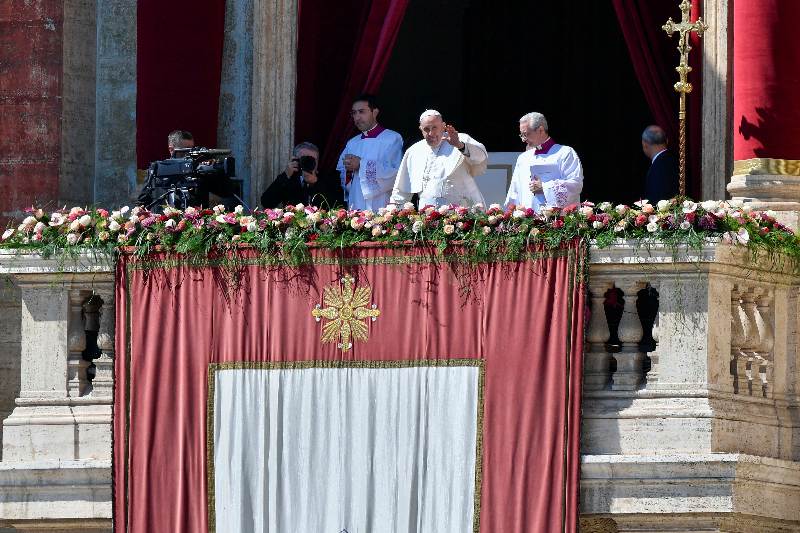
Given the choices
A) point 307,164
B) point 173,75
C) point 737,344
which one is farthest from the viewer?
point 173,75

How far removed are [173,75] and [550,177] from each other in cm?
331

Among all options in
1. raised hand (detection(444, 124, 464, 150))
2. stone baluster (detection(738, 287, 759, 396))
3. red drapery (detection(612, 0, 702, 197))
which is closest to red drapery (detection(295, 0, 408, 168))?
red drapery (detection(612, 0, 702, 197))

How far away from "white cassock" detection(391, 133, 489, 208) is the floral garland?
2.77 ft

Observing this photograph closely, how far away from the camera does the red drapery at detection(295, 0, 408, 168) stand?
17.0 m

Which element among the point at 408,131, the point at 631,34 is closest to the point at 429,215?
the point at 631,34

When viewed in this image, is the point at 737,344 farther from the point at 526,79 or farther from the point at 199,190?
the point at 526,79

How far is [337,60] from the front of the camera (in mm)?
17281

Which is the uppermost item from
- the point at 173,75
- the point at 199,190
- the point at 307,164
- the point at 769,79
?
the point at 173,75

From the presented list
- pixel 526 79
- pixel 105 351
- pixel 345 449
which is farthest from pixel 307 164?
pixel 526 79

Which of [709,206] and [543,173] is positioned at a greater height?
[543,173]

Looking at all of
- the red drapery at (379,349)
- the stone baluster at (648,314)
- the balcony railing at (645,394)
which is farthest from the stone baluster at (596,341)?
the stone baluster at (648,314)

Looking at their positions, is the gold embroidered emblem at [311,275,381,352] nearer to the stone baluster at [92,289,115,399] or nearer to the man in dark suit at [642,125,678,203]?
the stone baluster at [92,289,115,399]

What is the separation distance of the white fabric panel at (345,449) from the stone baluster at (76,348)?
1012 millimetres

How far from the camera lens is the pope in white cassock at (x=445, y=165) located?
15109mm
